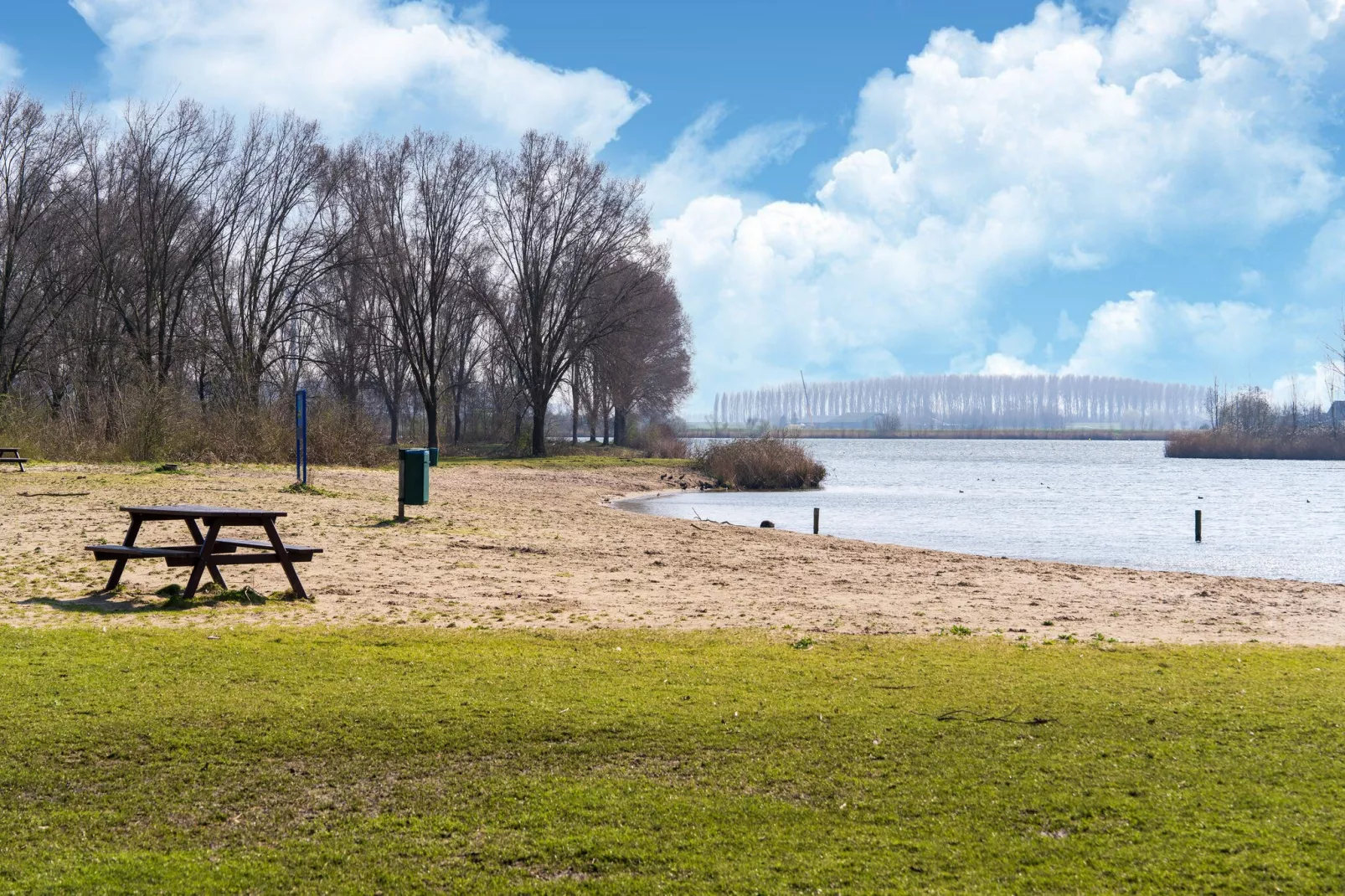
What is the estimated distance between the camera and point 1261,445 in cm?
10838

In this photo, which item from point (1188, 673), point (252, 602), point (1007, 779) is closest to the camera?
point (1007, 779)

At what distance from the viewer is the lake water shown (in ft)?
84.8

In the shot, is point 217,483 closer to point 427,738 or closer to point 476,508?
point 476,508

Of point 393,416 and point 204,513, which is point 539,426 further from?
point 204,513

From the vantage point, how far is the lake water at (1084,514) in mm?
25844

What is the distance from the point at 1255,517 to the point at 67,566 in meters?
36.0

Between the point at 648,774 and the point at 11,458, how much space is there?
1056 inches

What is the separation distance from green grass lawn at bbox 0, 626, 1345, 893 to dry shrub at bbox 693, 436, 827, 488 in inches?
1601

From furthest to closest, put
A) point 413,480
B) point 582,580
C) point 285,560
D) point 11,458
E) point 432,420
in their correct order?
point 432,420
point 11,458
point 413,480
point 582,580
point 285,560

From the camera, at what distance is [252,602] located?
11680 mm

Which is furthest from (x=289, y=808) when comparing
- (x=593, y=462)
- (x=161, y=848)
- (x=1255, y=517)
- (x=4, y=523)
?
(x=593, y=462)

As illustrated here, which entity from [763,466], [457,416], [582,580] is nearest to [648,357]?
[457,416]

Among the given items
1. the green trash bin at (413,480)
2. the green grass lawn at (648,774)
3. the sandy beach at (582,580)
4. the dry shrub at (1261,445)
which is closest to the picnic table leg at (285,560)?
the sandy beach at (582,580)

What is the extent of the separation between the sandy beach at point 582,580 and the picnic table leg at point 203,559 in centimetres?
29
